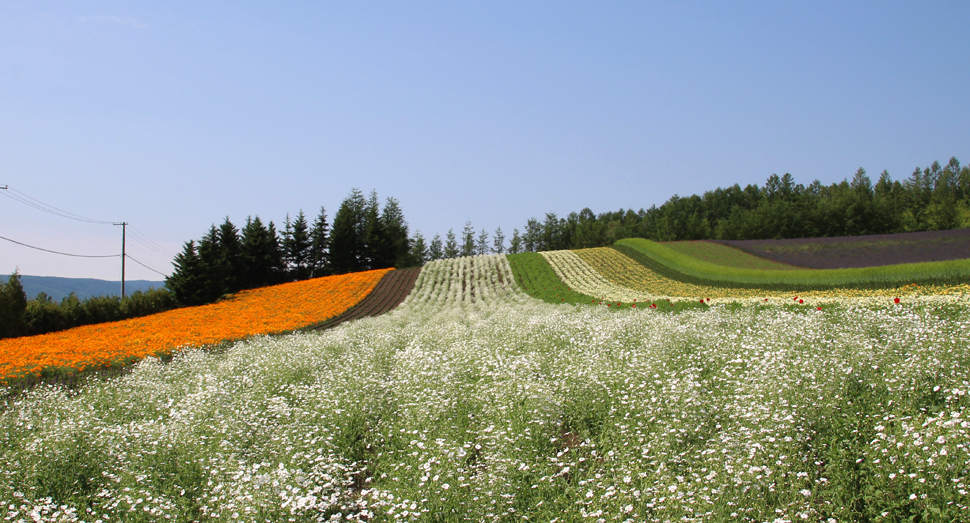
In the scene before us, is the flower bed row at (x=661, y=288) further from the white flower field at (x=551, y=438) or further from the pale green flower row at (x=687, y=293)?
the white flower field at (x=551, y=438)

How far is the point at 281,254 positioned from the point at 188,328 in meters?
29.4

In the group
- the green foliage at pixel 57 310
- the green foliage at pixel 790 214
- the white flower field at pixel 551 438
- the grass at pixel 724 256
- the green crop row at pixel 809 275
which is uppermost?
the green foliage at pixel 790 214

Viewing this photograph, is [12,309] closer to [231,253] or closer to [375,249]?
[231,253]

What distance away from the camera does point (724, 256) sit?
148 ft

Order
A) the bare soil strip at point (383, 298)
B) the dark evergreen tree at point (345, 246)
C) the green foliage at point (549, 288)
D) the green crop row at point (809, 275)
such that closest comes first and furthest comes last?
the green foliage at point (549, 288) < the green crop row at point (809, 275) < the bare soil strip at point (383, 298) < the dark evergreen tree at point (345, 246)

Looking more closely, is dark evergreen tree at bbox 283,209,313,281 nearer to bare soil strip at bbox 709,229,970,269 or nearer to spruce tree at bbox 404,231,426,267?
spruce tree at bbox 404,231,426,267

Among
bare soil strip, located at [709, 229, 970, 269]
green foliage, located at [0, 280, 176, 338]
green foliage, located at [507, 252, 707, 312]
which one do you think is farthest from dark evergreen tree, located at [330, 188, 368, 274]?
bare soil strip, located at [709, 229, 970, 269]

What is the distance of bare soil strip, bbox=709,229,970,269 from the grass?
1.09 meters

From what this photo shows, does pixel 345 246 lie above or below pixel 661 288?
above

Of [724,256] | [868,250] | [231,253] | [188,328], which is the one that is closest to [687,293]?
[724,256]

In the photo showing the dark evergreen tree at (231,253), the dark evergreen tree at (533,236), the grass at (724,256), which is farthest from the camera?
the dark evergreen tree at (533,236)

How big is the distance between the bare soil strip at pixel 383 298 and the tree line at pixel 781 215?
165 feet

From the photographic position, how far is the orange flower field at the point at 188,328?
17438 millimetres

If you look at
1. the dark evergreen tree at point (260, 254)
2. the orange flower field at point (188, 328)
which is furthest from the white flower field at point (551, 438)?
the dark evergreen tree at point (260, 254)
